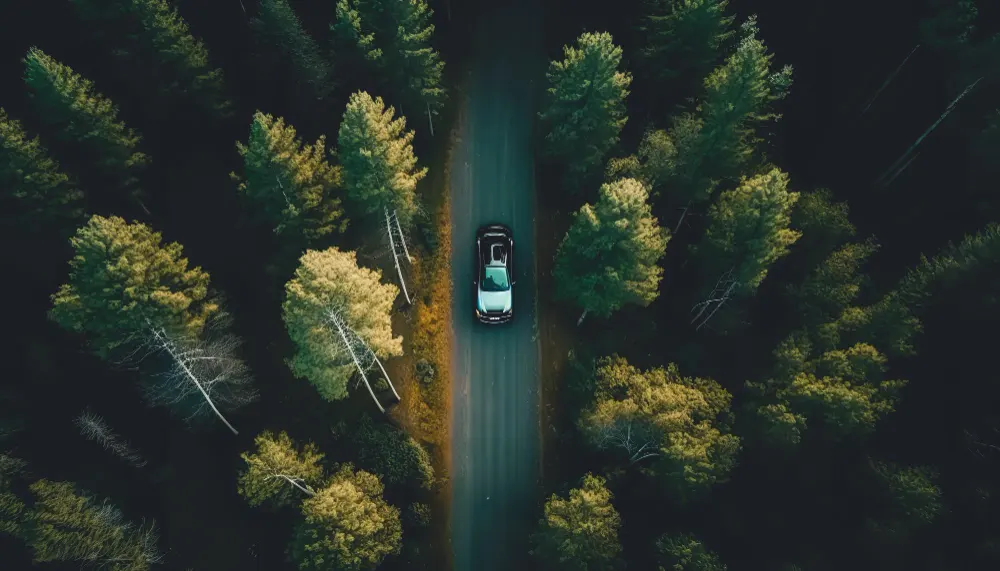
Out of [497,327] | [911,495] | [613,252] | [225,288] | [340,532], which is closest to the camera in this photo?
[340,532]

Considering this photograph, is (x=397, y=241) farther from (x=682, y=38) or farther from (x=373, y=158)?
(x=682, y=38)

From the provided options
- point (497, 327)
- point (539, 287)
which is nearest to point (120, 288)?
point (497, 327)

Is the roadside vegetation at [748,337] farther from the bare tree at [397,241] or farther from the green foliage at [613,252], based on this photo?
the bare tree at [397,241]

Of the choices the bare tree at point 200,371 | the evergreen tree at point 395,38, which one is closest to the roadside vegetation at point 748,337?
the evergreen tree at point 395,38

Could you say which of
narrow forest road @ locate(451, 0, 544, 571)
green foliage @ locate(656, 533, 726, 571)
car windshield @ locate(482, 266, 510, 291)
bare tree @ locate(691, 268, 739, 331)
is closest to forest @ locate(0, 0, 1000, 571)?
green foliage @ locate(656, 533, 726, 571)

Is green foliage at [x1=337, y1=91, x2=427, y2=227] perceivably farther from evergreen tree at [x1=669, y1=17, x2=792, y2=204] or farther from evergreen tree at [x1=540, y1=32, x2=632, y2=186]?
evergreen tree at [x1=669, y1=17, x2=792, y2=204]

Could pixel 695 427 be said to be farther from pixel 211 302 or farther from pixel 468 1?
pixel 468 1
